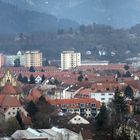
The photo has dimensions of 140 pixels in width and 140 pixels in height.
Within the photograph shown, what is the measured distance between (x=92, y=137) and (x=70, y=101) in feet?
25.4

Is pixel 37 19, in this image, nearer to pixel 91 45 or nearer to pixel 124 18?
pixel 124 18

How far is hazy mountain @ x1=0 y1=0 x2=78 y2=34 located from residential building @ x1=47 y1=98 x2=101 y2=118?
68776mm

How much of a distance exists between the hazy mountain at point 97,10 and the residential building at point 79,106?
89.1 m

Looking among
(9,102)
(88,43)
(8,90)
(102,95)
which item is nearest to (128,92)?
(102,95)

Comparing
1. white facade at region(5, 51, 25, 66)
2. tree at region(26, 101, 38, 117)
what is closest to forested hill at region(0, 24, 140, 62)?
white facade at region(5, 51, 25, 66)

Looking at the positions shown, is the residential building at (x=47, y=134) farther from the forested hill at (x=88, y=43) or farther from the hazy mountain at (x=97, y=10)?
the hazy mountain at (x=97, y=10)

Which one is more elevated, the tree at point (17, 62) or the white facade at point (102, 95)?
the tree at point (17, 62)

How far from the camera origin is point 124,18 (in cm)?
12138

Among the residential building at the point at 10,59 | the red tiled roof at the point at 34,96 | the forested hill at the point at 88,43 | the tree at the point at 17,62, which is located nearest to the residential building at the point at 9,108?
the red tiled roof at the point at 34,96

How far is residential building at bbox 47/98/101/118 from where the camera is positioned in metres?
25.1

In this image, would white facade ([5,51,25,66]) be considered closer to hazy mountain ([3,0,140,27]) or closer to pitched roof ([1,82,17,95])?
pitched roof ([1,82,17,95])

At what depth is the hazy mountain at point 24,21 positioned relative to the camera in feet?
318

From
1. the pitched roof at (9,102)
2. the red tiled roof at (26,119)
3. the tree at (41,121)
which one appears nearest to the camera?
the tree at (41,121)

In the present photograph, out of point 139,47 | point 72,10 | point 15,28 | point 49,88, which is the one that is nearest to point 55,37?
point 139,47
